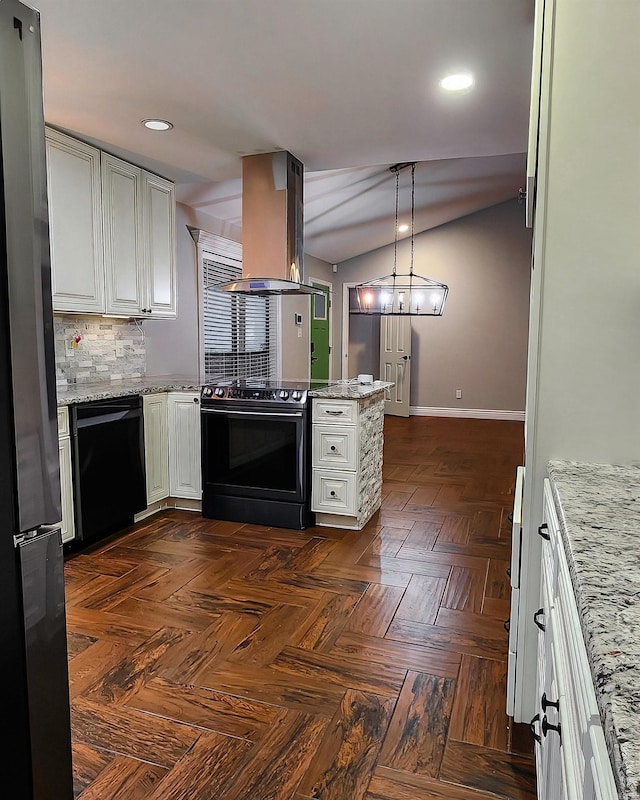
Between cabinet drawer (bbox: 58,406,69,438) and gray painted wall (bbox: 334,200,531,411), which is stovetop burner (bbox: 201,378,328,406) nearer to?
cabinet drawer (bbox: 58,406,69,438)

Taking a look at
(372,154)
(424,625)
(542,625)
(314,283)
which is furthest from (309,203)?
(542,625)

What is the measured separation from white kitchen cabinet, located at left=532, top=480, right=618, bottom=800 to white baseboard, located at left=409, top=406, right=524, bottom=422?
750cm

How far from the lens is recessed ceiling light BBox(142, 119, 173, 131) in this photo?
10.6 ft

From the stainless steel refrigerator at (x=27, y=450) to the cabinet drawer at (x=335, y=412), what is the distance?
2.36m

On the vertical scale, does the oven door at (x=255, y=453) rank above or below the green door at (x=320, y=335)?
below

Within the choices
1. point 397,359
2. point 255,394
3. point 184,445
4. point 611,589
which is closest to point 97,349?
point 184,445

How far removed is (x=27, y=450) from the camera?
1.17 m

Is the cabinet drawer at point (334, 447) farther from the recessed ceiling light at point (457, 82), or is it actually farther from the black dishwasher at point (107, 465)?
the recessed ceiling light at point (457, 82)

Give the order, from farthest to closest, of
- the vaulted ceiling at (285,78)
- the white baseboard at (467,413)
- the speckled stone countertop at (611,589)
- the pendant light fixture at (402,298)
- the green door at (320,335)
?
1. the white baseboard at (467,413)
2. the green door at (320,335)
3. the pendant light fixture at (402,298)
4. the vaulted ceiling at (285,78)
5. the speckled stone countertop at (611,589)

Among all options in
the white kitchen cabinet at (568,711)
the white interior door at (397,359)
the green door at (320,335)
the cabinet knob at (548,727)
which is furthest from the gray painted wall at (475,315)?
the cabinet knob at (548,727)

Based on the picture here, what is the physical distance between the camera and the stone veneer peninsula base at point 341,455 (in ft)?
11.5

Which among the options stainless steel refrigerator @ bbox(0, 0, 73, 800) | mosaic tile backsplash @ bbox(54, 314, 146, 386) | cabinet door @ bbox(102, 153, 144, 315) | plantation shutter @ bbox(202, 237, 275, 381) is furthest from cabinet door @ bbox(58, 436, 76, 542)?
plantation shutter @ bbox(202, 237, 275, 381)

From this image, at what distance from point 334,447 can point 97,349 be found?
1.81m

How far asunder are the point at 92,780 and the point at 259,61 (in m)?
2.70
